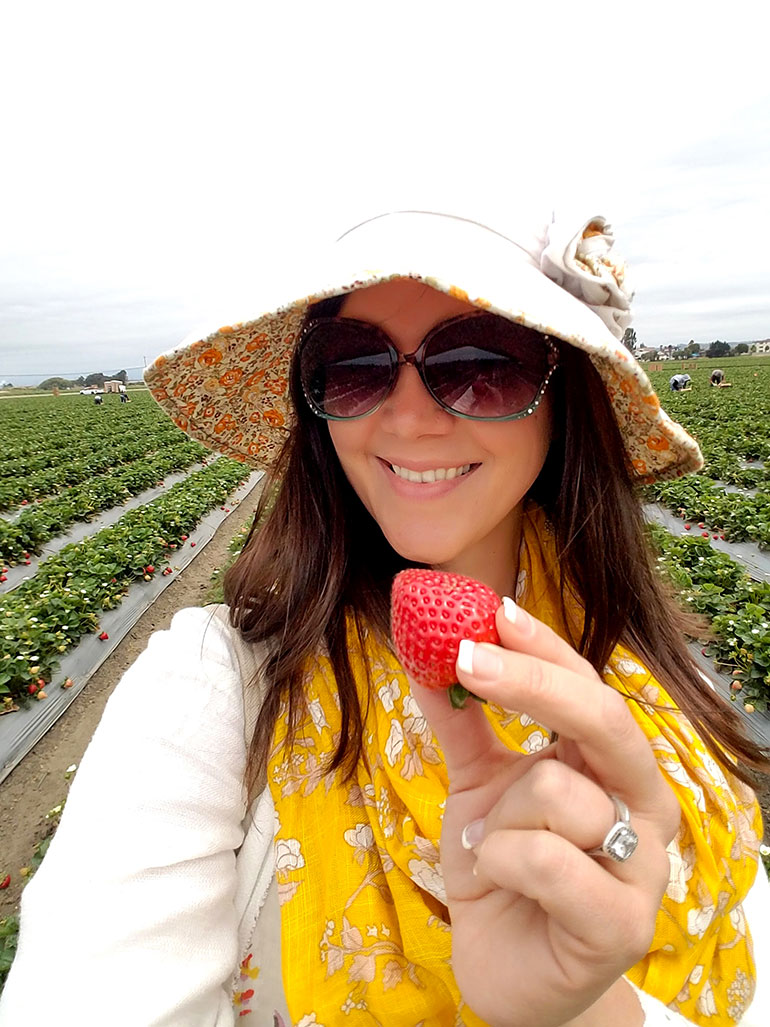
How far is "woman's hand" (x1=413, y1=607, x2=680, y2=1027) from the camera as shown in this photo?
691 mm

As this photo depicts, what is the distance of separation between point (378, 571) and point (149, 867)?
2.63ft

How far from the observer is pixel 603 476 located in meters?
1.46

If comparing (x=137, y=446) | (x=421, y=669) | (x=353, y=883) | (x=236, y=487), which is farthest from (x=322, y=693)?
(x=137, y=446)

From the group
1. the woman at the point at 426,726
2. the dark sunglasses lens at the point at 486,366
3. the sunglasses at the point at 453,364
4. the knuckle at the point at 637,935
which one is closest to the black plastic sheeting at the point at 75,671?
the woman at the point at 426,726

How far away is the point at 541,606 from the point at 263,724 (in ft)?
2.34

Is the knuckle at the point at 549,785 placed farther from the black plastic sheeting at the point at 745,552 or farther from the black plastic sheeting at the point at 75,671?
the black plastic sheeting at the point at 745,552

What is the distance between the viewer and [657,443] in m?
1.42

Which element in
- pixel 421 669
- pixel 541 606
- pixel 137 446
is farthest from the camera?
pixel 137 446

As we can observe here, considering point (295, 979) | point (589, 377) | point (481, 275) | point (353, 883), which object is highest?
point (481, 275)

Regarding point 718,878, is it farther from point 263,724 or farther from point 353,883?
point 263,724

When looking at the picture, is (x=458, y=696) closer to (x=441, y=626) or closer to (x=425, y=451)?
(x=441, y=626)

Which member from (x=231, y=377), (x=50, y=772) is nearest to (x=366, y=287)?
(x=231, y=377)

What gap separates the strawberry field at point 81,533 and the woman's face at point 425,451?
14.0 feet

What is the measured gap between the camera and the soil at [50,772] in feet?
11.1
